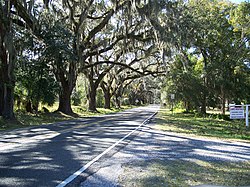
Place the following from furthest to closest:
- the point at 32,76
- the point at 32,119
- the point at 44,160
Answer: the point at 32,76 → the point at 32,119 → the point at 44,160

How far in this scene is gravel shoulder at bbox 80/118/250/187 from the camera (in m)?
4.84

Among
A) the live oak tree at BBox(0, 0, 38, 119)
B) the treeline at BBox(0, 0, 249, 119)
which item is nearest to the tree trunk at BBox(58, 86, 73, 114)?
the treeline at BBox(0, 0, 249, 119)

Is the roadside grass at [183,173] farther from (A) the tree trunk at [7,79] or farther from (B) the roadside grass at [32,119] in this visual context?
(A) the tree trunk at [7,79]

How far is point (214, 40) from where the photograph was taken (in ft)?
82.6

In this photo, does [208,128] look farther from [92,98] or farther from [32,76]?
[92,98]

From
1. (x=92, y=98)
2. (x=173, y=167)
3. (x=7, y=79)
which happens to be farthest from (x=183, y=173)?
(x=92, y=98)

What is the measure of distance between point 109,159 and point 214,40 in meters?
21.7

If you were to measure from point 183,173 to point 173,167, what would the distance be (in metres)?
0.52

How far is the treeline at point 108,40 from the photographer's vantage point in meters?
17.3

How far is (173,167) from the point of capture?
588cm

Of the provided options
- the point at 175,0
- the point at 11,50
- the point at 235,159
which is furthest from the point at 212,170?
the point at 175,0

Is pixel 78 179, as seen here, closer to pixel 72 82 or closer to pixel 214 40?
pixel 72 82

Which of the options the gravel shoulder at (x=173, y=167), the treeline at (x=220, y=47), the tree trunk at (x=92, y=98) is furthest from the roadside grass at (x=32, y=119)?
the treeline at (x=220, y=47)

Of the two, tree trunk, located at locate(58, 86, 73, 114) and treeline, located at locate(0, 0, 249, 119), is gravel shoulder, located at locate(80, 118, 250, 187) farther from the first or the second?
tree trunk, located at locate(58, 86, 73, 114)
